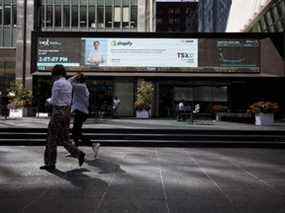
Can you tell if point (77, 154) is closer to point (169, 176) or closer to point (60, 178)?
point (60, 178)

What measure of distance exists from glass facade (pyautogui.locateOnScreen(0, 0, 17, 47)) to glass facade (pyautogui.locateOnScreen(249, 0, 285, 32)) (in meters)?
25.3

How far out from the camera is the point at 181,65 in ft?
106

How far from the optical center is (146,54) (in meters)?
32.3

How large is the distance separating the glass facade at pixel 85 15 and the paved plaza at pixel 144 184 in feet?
138

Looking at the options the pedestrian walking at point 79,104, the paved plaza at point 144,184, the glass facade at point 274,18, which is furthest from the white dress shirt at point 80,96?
the glass facade at point 274,18

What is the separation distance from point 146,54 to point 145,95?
323 centimetres

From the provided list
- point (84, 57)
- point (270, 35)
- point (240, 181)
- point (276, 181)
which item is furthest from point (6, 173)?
point (270, 35)

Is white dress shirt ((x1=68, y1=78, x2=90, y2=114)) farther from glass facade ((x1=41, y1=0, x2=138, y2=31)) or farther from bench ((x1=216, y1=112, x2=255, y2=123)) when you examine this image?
glass facade ((x1=41, y1=0, x2=138, y2=31))

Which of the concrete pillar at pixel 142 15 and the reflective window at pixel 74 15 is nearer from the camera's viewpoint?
the concrete pillar at pixel 142 15

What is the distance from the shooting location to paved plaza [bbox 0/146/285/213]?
17.1ft

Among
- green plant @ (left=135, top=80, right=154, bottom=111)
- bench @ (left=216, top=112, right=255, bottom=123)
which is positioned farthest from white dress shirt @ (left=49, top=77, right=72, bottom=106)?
green plant @ (left=135, top=80, right=154, bottom=111)

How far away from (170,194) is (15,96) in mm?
28330

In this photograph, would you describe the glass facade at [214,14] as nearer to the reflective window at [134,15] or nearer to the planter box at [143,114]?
the reflective window at [134,15]

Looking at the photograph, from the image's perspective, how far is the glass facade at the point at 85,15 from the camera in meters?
50.5
